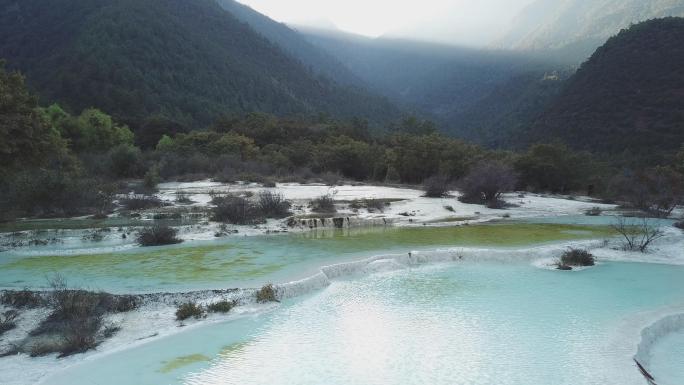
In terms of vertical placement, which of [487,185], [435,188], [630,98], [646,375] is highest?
[630,98]

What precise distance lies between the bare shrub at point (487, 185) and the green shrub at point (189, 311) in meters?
21.5

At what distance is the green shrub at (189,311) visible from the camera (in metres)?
9.60

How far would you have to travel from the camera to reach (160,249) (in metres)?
15.5

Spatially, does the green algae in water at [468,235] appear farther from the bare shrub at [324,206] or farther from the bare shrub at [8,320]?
the bare shrub at [8,320]

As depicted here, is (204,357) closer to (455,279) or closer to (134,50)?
(455,279)

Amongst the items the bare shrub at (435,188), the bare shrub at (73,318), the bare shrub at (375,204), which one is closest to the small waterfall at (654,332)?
the bare shrub at (73,318)

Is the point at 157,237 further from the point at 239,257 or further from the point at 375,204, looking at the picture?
the point at 375,204

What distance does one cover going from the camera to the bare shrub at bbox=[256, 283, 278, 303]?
35.0ft

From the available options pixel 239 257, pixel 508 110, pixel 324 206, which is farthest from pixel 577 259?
pixel 508 110

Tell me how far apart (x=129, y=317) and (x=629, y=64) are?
8195cm

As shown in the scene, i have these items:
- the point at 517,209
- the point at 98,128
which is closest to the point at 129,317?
the point at 517,209

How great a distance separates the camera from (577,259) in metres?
14.5

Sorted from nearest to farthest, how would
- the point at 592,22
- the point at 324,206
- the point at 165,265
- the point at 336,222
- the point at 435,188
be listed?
the point at 165,265 < the point at 336,222 < the point at 324,206 < the point at 435,188 < the point at 592,22

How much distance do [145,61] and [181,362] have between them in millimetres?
103583
